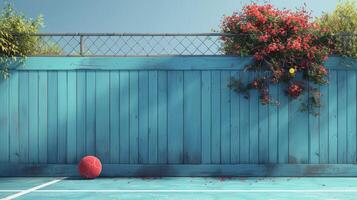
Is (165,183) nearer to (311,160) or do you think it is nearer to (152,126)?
(152,126)

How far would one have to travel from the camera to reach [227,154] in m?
10.9

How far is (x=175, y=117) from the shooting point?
430 inches

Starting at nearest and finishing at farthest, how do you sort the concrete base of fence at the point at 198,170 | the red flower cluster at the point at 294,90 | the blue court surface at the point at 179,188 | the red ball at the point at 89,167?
the blue court surface at the point at 179,188
the red ball at the point at 89,167
the red flower cluster at the point at 294,90
the concrete base of fence at the point at 198,170

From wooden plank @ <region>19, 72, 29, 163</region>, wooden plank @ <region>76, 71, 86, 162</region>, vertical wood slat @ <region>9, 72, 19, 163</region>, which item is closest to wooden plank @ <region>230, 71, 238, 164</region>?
wooden plank @ <region>76, 71, 86, 162</region>

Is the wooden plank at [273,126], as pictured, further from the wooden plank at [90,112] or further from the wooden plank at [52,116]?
the wooden plank at [52,116]

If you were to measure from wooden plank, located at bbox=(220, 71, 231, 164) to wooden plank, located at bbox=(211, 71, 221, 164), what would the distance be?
2.5 inches

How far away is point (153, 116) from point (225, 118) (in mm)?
1506

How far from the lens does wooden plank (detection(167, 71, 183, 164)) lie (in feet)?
35.8

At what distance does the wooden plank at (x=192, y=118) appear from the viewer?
10906mm

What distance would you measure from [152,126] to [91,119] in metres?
1.29

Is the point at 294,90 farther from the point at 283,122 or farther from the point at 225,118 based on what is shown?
the point at 225,118

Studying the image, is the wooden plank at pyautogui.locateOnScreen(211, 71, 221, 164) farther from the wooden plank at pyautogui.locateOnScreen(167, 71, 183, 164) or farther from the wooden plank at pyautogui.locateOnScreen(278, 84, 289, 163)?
the wooden plank at pyautogui.locateOnScreen(278, 84, 289, 163)

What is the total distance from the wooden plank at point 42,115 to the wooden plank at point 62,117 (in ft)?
0.89

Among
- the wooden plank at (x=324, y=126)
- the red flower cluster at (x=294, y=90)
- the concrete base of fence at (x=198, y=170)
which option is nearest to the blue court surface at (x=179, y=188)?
the concrete base of fence at (x=198, y=170)
